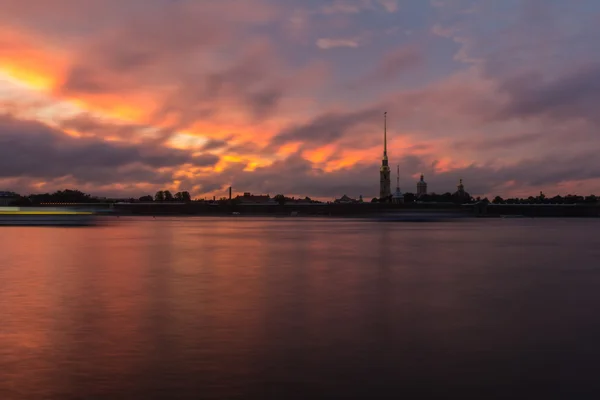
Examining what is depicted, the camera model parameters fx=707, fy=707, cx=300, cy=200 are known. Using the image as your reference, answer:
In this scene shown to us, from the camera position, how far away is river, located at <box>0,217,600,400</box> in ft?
41.8

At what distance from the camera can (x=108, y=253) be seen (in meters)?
48.2

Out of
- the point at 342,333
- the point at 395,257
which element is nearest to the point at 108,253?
the point at 395,257

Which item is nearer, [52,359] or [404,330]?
[52,359]

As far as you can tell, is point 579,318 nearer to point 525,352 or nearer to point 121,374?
point 525,352

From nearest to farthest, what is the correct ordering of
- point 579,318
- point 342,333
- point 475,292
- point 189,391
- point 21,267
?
point 189,391 → point 342,333 → point 579,318 → point 475,292 → point 21,267

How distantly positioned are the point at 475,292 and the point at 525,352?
1156 cm

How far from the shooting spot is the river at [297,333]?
12.7 meters

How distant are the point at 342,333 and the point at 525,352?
4606 millimetres

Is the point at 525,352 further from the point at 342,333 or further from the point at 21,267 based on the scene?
the point at 21,267

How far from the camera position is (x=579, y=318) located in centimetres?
2030

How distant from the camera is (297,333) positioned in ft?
59.2

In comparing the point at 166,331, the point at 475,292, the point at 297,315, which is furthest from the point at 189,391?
the point at 475,292

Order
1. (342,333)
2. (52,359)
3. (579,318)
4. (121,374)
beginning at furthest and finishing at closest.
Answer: (579,318) → (342,333) → (52,359) → (121,374)

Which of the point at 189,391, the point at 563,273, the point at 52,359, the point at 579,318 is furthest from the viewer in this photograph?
the point at 563,273
